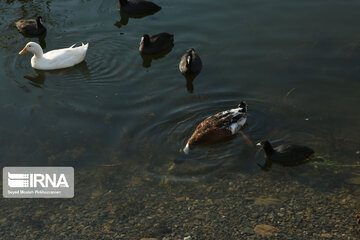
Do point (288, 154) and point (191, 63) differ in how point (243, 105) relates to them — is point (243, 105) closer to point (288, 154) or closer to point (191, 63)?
point (288, 154)

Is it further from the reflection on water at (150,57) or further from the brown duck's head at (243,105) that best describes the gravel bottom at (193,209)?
the reflection on water at (150,57)

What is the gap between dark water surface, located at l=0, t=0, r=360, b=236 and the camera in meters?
10.9

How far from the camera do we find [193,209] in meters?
9.41

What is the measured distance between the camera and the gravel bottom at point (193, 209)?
8.89 m

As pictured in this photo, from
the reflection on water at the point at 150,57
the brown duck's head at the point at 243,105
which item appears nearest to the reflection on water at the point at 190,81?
the reflection on water at the point at 150,57

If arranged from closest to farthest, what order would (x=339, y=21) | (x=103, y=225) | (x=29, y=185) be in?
(x=103, y=225) → (x=29, y=185) → (x=339, y=21)

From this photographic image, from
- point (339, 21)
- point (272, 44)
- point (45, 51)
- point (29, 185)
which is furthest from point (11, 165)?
point (339, 21)

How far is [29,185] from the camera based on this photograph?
34.8 feet

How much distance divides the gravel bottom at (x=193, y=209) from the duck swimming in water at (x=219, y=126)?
3.63 ft

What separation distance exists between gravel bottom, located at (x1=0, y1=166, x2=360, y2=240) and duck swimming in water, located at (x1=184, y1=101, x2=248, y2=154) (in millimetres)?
1107

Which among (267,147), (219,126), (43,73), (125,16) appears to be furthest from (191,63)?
(125,16)

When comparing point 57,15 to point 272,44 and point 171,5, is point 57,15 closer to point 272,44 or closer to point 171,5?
point 171,5

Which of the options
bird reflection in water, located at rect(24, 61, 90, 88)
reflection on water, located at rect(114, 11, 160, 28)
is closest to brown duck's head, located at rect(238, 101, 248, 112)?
bird reflection in water, located at rect(24, 61, 90, 88)

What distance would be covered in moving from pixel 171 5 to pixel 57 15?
3.55m
